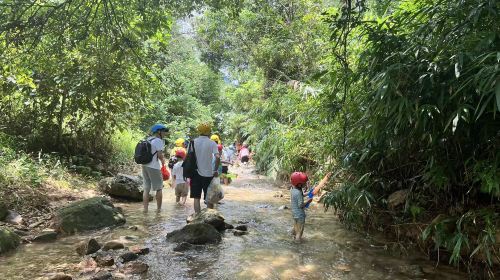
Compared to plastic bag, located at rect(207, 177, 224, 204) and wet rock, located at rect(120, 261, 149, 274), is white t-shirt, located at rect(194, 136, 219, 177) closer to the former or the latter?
plastic bag, located at rect(207, 177, 224, 204)

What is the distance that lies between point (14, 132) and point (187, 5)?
227 inches

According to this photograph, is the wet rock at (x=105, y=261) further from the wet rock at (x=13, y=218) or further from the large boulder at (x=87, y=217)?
the wet rock at (x=13, y=218)

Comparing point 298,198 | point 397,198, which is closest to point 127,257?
point 298,198

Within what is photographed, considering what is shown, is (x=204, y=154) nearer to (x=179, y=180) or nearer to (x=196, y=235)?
(x=196, y=235)

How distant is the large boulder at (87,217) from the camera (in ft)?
20.9

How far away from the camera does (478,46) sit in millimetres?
4043

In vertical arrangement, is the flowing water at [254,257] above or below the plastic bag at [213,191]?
below

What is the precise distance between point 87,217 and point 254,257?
2.97 metres

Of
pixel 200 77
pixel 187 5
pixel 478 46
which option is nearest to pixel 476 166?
pixel 478 46

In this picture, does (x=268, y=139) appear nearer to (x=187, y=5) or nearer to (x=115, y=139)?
(x=115, y=139)

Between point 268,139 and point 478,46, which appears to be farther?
point 268,139

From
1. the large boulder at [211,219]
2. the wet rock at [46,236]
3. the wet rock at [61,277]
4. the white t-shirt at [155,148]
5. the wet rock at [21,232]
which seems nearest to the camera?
the wet rock at [61,277]

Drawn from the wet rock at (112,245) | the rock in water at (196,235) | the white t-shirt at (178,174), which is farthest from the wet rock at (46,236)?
the white t-shirt at (178,174)

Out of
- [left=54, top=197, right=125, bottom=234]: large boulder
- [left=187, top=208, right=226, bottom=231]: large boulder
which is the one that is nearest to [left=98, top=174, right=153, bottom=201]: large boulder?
[left=54, top=197, right=125, bottom=234]: large boulder
